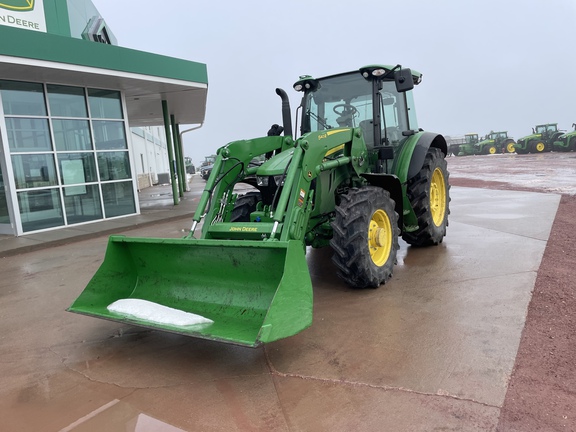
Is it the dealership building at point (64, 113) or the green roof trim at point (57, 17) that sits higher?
the green roof trim at point (57, 17)

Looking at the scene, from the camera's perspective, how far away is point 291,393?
2.94 meters

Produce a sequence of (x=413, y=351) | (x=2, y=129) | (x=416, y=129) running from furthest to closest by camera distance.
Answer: (x=2, y=129)
(x=416, y=129)
(x=413, y=351)

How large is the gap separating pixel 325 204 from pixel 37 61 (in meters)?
7.38

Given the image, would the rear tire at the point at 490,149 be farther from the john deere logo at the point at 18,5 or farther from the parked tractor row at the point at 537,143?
the john deere logo at the point at 18,5

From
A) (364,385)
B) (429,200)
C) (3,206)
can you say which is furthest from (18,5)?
(364,385)

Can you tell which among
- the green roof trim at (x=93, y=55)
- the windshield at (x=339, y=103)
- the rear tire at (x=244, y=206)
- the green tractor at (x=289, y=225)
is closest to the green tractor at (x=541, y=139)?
the green roof trim at (x=93, y=55)

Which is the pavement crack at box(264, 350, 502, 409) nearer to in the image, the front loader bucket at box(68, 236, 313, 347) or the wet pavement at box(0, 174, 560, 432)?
the wet pavement at box(0, 174, 560, 432)

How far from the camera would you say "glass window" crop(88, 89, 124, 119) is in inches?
451

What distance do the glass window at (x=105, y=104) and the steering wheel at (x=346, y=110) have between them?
817 centimetres

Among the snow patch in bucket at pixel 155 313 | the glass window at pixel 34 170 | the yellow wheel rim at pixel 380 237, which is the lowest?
the snow patch in bucket at pixel 155 313

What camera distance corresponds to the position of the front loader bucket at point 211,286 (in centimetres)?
311

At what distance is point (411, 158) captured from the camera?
5719 millimetres

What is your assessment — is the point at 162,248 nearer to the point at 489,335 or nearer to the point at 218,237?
the point at 218,237

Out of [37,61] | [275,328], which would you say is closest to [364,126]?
[275,328]
